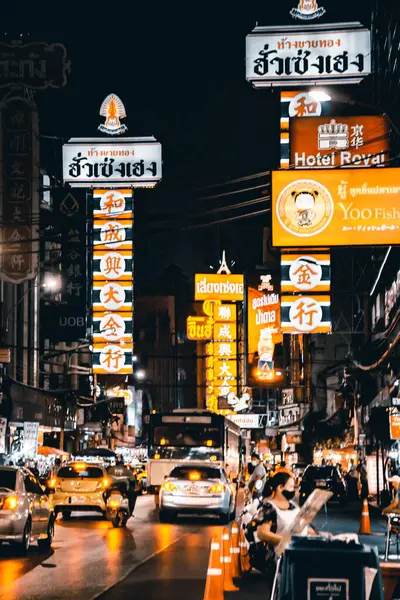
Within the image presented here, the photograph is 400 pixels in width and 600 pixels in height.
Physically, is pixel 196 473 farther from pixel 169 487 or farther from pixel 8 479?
pixel 8 479

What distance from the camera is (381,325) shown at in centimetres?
4528

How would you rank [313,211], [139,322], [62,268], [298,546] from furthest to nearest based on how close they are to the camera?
[139,322]
[62,268]
[313,211]
[298,546]

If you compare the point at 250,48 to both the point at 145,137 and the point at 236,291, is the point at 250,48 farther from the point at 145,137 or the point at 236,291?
the point at 236,291

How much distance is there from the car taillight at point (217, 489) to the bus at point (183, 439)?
29.3 feet

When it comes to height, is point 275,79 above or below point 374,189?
above

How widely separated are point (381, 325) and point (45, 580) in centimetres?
3154

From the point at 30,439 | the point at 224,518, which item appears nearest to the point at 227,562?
the point at 224,518

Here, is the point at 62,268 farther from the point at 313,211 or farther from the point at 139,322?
the point at 139,322

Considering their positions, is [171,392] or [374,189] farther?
[171,392]

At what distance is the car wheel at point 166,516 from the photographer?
28.9 metres

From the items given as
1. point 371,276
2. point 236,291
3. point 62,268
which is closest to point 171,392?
point 236,291

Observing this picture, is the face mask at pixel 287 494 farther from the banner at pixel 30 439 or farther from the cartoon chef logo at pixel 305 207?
the banner at pixel 30 439

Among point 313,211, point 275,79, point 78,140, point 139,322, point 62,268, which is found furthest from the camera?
point 139,322

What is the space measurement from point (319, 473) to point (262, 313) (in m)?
22.3
